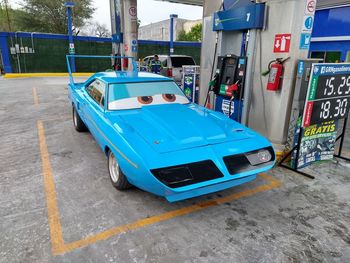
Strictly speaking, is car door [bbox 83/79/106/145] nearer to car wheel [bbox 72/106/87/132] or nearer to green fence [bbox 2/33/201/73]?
car wheel [bbox 72/106/87/132]

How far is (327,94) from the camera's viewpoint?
3828 mm

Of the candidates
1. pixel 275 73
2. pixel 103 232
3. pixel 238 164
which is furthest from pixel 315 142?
pixel 103 232

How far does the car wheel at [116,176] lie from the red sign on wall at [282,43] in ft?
10.9

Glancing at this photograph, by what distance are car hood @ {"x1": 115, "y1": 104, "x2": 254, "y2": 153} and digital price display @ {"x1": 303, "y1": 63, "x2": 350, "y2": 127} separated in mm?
1139

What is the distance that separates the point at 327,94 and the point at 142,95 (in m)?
2.75

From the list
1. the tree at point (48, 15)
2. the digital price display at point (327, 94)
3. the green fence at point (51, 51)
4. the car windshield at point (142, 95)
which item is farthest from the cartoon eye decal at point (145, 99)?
the tree at point (48, 15)

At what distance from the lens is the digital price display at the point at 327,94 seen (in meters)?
3.64

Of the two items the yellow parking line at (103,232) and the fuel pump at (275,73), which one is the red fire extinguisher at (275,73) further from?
the yellow parking line at (103,232)

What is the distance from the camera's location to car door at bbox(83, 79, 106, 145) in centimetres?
359

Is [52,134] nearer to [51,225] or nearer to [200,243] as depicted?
[51,225]

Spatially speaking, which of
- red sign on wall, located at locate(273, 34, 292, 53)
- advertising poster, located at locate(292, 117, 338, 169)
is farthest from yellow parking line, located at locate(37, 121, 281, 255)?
red sign on wall, located at locate(273, 34, 292, 53)

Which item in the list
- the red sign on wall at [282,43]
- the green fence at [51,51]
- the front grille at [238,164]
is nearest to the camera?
the front grille at [238,164]

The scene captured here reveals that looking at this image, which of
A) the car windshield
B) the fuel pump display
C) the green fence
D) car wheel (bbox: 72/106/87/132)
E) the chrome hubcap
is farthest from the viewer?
the green fence

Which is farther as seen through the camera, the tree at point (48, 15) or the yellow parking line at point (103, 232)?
the tree at point (48, 15)
